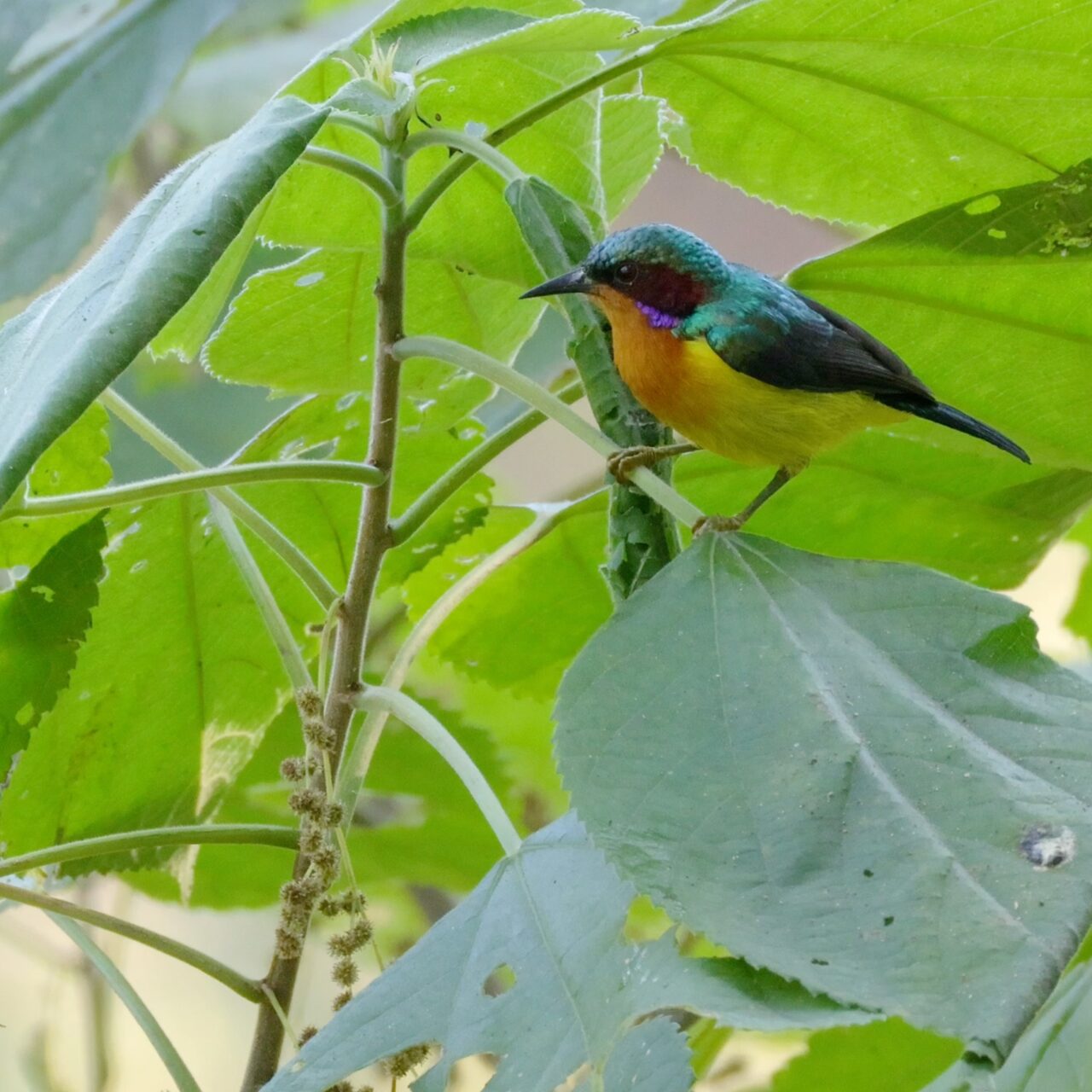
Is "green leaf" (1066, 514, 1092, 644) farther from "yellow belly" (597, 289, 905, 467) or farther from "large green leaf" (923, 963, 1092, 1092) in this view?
"large green leaf" (923, 963, 1092, 1092)

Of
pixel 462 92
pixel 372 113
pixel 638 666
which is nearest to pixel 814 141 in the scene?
pixel 462 92

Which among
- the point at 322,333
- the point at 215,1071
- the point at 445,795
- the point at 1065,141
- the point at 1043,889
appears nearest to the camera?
the point at 1043,889

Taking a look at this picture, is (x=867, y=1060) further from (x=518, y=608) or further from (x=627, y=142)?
(x=627, y=142)

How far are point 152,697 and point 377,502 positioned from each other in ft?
1.20

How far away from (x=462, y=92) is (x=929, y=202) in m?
0.36

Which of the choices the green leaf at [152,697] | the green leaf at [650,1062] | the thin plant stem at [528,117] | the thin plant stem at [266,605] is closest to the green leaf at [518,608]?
the green leaf at [152,697]

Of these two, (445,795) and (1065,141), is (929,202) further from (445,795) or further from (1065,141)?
(445,795)

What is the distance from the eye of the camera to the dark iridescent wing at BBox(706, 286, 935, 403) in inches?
38.1

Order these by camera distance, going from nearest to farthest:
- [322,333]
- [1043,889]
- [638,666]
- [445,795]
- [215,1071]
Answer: [1043,889] → [638,666] → [322,333] → [445,795] → [215,1071]

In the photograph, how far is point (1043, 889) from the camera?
52 cm

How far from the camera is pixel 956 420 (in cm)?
99

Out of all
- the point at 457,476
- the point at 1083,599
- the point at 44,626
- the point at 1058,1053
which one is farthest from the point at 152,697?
the point at 1083,599

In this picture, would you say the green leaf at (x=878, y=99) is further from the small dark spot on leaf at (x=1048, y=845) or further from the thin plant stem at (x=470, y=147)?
the small dark spot on leaf at (x=1048, y=845)

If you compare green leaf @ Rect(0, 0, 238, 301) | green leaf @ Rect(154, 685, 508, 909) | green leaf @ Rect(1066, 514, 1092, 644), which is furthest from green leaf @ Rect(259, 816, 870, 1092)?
green leaf @ Rect(0, 0, 238, 301)
